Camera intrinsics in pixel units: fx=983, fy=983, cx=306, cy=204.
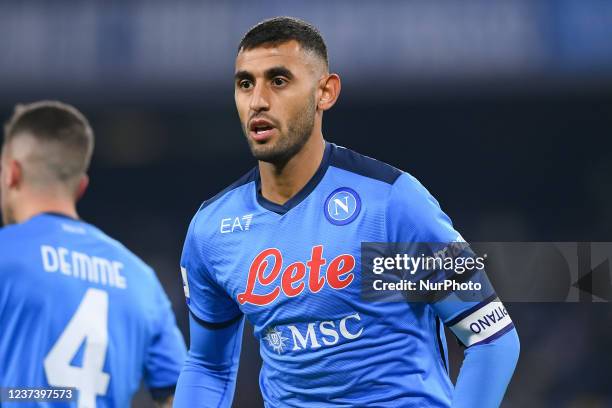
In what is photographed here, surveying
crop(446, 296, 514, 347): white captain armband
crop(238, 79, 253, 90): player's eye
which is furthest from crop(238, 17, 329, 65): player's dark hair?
crop(446, 296, 514, 347): white captain armband

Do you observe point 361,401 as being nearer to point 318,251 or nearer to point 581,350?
point 318,251

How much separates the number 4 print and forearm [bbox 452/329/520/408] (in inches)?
51.5

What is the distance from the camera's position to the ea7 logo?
370cm

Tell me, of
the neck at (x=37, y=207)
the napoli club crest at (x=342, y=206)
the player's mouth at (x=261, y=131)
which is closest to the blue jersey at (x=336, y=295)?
the napoli club crest at (x=342, y=206)

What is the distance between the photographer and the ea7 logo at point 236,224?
3697 mm

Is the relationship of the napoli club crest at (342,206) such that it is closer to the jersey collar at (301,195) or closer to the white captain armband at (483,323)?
the jersey collar at (301,195)

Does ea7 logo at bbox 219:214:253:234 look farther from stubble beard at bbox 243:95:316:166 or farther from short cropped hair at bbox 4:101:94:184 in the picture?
short cropped hair at bbox 4:101:94:184

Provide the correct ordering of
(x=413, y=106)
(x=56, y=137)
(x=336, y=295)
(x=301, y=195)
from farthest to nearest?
(x=413, y=106) < (x=56, y=137) < (x=301, y=195) < (x=336, y=295)

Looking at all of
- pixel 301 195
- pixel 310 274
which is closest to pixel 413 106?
pixel 301 195

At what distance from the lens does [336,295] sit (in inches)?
134

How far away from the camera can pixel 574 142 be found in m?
13.6

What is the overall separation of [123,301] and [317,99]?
1053mm

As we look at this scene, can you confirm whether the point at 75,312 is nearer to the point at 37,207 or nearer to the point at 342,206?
the point at 37,207

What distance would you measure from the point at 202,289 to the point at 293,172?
60cm
